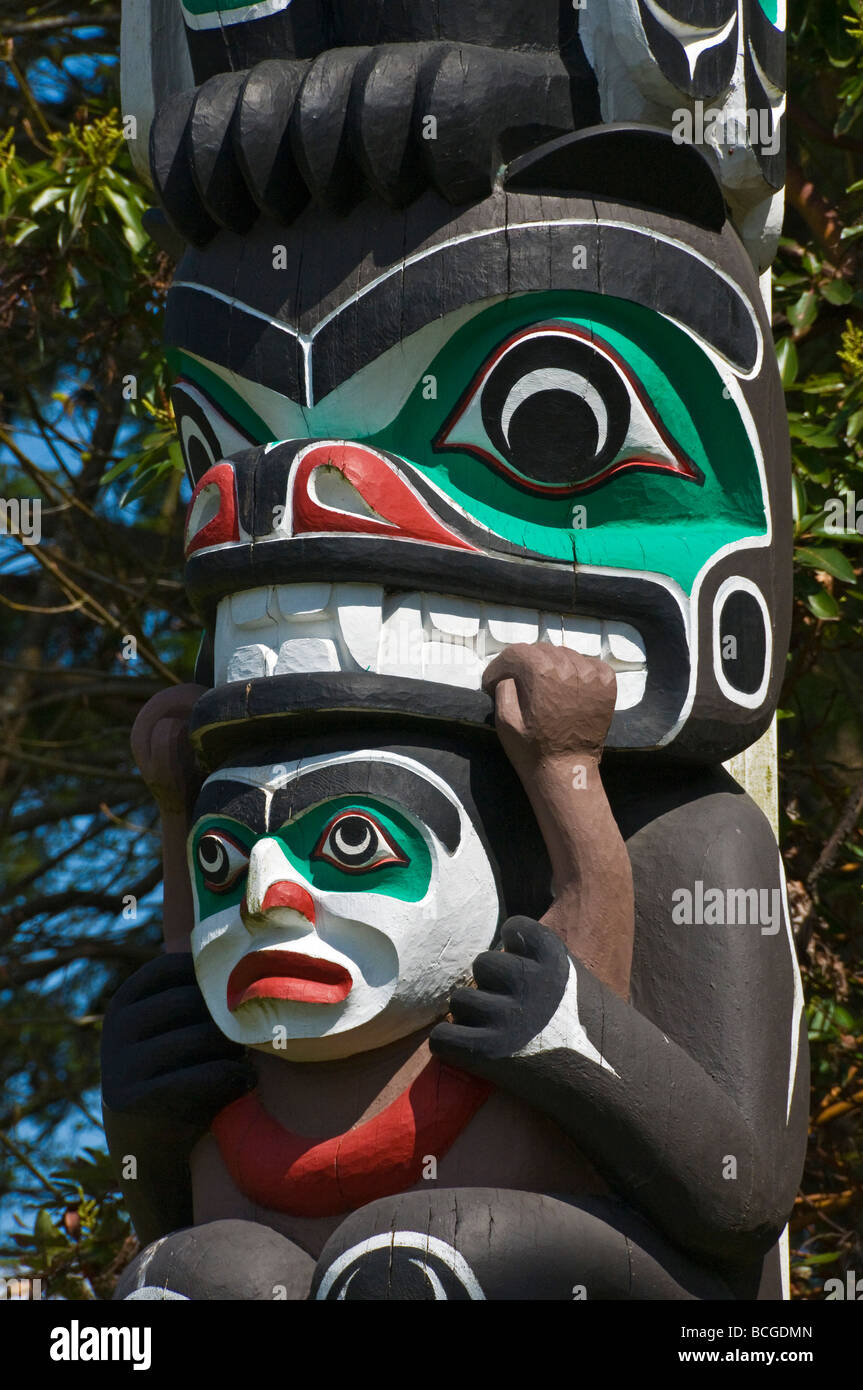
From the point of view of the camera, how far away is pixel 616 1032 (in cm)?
294

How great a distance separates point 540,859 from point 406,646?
435mm

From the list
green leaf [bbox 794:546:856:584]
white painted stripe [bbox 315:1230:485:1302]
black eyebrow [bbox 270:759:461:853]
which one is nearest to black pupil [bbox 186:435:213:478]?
black eyebrow [bbox 270:759:461:853]

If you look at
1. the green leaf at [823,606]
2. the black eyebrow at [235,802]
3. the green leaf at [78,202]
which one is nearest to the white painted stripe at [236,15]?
the green leaf at [78,202]

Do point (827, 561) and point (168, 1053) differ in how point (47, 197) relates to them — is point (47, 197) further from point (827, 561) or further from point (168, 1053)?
point (168, 1053)

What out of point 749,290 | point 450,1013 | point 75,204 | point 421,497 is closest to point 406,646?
point 421,497

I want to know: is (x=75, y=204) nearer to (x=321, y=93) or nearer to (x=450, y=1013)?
(x=321, y=93)

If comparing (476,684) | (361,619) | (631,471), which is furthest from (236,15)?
(476,684)

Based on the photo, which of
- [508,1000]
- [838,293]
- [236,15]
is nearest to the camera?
[508,1000]

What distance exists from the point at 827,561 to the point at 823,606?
0.16 m

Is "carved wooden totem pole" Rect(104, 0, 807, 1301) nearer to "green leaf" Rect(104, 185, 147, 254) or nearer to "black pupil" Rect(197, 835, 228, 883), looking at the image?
"black pupil" Rect(197, 835, 228, 883)

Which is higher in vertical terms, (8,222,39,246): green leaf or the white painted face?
(8,222,39,246): green leaf

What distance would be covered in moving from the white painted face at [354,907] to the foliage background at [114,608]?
87cm

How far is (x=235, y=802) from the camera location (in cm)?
322

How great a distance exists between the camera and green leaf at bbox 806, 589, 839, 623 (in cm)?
483
